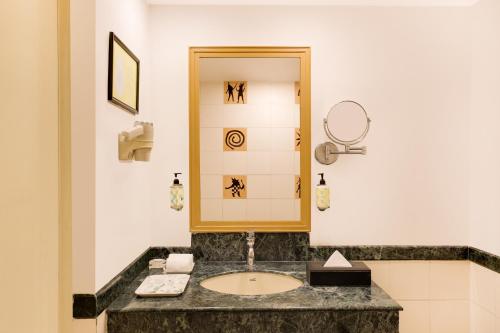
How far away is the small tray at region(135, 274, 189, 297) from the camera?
62.7 inches

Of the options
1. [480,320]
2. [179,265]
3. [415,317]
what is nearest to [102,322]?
[179,265]

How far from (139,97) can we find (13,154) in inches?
37.0

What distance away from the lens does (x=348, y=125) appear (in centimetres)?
210

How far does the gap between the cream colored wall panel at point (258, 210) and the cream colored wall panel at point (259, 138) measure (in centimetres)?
29

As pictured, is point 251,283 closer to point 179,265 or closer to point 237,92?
point 179,265

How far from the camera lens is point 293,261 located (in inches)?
84.4

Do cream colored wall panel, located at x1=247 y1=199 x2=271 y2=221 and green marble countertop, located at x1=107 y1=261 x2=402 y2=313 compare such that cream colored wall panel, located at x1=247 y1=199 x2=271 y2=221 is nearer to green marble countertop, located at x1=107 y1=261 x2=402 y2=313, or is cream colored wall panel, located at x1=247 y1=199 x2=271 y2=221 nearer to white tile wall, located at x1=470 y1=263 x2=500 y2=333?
green marble countertop, located at x1=107 y1=261 x2=402 y2=313

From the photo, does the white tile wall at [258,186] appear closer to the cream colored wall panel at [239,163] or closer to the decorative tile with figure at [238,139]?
the cream colored wall panel at [239,163]

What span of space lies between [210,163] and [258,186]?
29cm

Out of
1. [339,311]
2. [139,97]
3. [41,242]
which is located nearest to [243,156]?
[139,97]

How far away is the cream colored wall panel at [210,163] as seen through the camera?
2148 mm

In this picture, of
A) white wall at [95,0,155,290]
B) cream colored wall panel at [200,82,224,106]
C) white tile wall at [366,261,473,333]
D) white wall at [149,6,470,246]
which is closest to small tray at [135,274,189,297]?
white wall at [95,0,155,290]

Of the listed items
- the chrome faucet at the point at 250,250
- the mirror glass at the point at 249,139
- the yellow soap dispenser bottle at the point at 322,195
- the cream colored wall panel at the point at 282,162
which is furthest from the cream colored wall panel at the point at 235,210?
the yellow soap dispenser bottle at the point at 322,195

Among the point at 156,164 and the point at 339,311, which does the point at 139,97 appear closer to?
the point at 156,164
